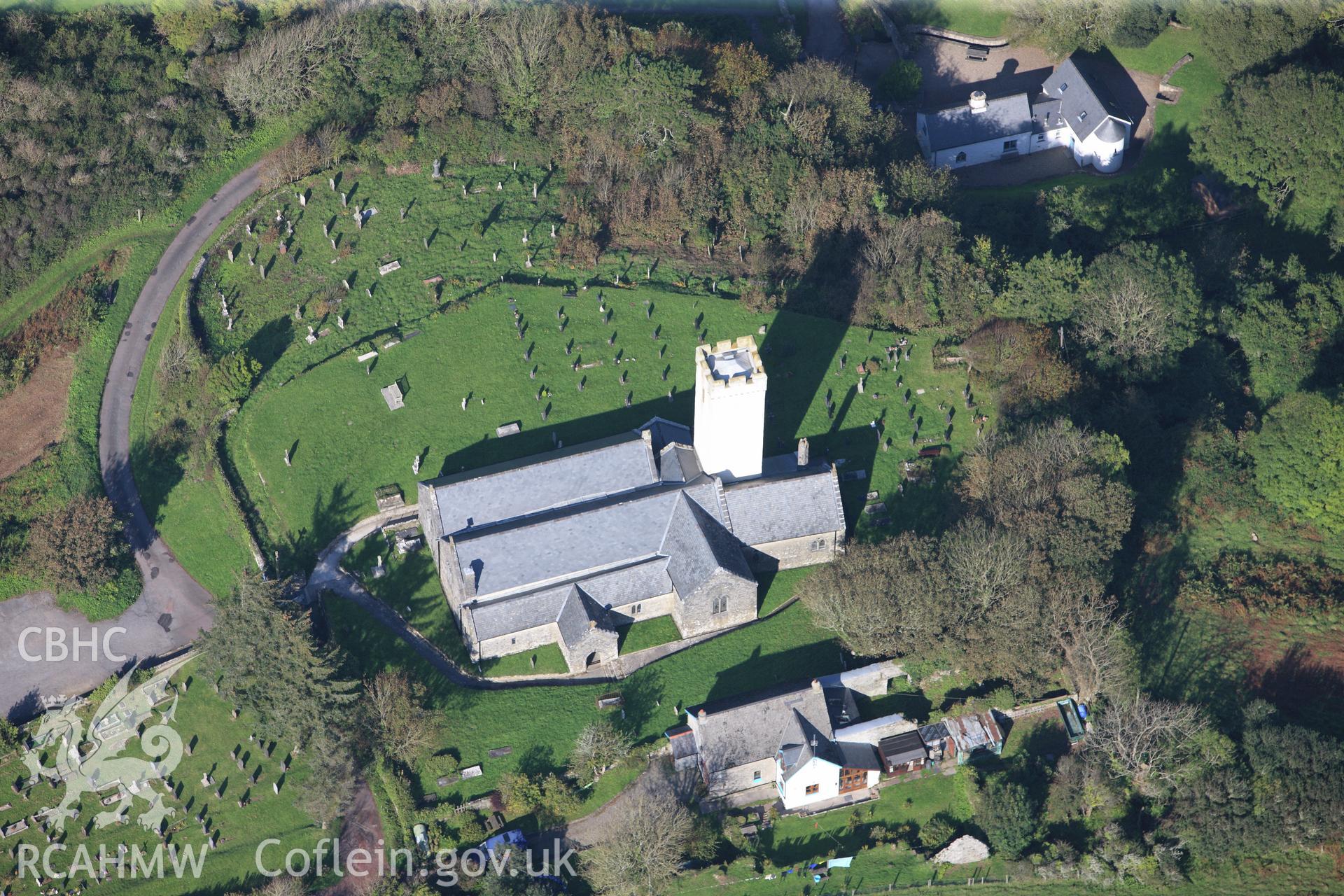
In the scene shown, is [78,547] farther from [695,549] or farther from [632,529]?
[695,549]

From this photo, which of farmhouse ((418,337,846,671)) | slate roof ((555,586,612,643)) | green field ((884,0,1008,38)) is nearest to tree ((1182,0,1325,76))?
green field ((884,0,1008,38))

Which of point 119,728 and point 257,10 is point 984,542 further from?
point 257,10

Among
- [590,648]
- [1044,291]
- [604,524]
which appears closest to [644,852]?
[590,648]

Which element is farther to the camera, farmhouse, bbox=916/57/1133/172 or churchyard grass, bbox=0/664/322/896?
farmhouse, bbox=916/57/1133/172

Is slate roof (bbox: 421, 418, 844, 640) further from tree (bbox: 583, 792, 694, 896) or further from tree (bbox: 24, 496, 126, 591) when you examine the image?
tree (bbox: 24, 496, 126, 591)

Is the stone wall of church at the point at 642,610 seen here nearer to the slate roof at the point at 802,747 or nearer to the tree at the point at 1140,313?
the slate roof at the point at 802,747

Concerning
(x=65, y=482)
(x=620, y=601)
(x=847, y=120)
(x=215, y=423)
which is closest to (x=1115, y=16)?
(x=847, y=120)

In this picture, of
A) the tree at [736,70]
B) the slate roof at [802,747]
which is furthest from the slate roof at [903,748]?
the tree at [736,70]
